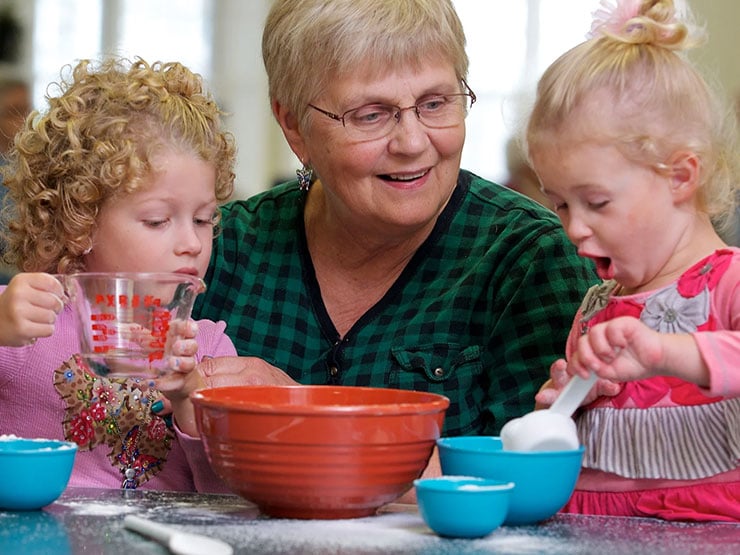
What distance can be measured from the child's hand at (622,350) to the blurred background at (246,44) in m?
5.61

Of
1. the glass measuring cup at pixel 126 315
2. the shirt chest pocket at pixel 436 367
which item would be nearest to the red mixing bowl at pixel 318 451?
the glass measuring cup at pixel 126 315

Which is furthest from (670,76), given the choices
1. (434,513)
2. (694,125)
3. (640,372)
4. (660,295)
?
(434,513)

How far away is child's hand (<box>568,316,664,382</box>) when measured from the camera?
4.38 feet

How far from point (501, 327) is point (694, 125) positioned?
530 mm

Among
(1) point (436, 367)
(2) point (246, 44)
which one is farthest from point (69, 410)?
(2) point (246, 44)

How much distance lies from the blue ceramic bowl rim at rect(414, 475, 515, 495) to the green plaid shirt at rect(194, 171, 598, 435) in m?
0.55

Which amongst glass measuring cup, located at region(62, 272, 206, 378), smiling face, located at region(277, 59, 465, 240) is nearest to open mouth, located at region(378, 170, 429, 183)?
smiling face, located at region(277, 59, 465, 240)

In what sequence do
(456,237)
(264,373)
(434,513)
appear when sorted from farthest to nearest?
(456,237) < (264,373) < (434,513)

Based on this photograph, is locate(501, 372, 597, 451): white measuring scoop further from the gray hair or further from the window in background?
the window in background

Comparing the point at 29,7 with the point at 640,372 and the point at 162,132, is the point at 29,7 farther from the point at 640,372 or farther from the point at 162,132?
the point at 640,372

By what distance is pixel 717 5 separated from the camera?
22.8ft

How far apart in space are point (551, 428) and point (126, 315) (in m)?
0.52

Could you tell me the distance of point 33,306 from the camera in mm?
1579

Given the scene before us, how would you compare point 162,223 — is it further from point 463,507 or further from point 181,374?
point 463,507
